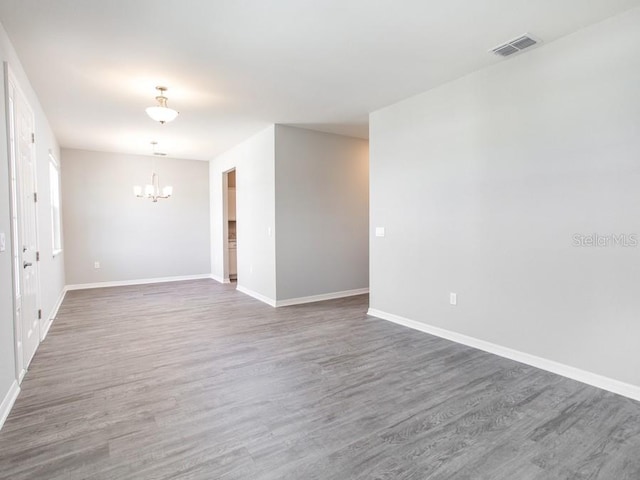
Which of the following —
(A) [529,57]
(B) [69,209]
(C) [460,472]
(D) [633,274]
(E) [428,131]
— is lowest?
(C) [460,472]

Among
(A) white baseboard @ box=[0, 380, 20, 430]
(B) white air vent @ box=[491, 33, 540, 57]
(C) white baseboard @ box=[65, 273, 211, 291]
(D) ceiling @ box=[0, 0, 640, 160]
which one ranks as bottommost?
(A) white baseboard @ box=[0, 380, 20, 430]

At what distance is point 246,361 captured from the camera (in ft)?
10.6

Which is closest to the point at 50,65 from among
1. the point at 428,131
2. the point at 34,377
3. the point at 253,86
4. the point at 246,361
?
the point at 253,86

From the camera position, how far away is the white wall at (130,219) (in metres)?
6.82

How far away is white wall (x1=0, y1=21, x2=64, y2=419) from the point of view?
2.36m

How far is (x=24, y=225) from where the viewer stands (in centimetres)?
319

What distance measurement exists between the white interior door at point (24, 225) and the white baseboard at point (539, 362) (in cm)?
377

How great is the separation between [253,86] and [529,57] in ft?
8.61

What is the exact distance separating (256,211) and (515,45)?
4172 mm

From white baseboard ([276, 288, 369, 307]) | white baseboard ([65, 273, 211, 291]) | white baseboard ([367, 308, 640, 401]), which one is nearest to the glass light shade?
white baseboard ([276, 288, 369, 307])

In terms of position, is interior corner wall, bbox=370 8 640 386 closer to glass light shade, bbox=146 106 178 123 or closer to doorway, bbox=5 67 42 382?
glass light shade, bbox=146 106 178 123

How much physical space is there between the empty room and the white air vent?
0.02 meters

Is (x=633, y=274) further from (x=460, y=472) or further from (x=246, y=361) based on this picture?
(x=246, y=361)

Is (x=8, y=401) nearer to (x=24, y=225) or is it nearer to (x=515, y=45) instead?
(x=24, y=225)
